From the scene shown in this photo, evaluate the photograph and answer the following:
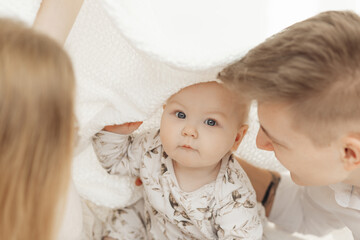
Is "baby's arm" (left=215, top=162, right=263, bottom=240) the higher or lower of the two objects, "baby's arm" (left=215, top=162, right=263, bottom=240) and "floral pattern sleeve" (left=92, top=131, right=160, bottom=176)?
the higher

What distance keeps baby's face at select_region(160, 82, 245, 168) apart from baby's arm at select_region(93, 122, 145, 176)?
0.47ft

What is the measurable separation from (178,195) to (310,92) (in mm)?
363

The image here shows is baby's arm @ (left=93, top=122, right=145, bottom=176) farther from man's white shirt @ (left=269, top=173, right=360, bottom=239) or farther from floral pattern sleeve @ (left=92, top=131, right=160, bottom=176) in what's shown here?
man's white shirt @ (left=269, top=173, right=360, bottom=239)

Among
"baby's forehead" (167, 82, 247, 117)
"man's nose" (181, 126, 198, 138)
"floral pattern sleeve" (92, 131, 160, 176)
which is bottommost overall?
"floral pattern sleeve" (92, 131, 160, 176)

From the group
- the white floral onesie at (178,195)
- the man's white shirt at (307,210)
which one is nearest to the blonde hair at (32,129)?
the white floral onesie at (178,195)

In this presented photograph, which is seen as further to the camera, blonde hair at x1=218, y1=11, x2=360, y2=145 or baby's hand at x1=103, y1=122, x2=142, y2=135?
baby's hand at x1=103, y1=122, x2=142, y2=135

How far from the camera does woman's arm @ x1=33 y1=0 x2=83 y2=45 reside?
0.80 metres

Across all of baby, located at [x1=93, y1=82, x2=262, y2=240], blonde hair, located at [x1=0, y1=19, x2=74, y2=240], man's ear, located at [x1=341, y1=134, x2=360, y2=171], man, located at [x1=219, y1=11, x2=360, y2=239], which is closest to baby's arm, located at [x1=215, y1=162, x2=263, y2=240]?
baby, located at [x1=93, y1=82, x2=262, y2=240]

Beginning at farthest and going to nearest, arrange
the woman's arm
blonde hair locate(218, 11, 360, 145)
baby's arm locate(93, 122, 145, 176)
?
baby's arm locate(93, 122, 145, 176)
the woman's arm
blonde hair locate(218, 11, 360, 145)

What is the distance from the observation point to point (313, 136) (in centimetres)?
73

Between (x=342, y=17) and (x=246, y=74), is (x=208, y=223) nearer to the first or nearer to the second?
(x=246, y=74)

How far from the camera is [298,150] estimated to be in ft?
2.50

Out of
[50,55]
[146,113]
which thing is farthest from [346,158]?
[50,55]

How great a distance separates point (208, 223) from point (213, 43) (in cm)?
38
